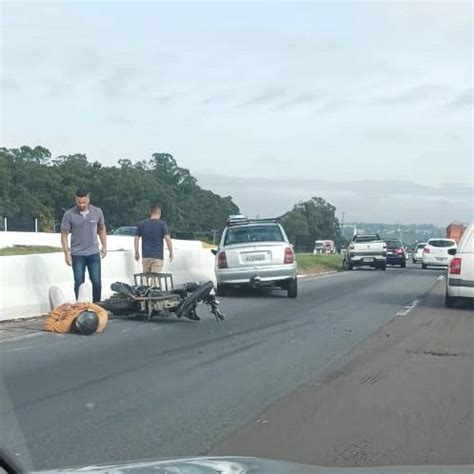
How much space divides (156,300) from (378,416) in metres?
6.41

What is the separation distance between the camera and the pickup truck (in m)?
36.1

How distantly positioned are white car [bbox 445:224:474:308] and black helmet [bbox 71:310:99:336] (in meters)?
7.25

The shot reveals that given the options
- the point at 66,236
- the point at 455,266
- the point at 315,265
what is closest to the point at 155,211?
the point at 66,236

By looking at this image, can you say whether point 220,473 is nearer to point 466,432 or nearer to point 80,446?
point 80,446

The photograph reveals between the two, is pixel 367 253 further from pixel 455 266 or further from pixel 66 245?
pixel 66 245

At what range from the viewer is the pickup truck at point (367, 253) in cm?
3606

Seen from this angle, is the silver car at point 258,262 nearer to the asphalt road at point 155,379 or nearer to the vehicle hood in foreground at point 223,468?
the asphalt road at point 155,379

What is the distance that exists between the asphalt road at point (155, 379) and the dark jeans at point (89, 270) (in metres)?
0.72

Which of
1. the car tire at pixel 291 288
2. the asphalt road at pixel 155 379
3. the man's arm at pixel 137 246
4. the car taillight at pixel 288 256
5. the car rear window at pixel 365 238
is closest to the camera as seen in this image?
the asphalt road at pixel 155 379

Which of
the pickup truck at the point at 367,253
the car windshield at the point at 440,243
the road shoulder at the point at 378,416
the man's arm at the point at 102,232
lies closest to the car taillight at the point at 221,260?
the man's arm at the point at 102,232

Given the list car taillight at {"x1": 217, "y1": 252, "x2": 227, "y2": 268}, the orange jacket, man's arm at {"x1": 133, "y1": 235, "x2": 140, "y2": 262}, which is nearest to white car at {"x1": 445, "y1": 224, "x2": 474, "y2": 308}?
car taillight at {"x1": 217, "y1": 252, "x2": 227, "y2": 268}

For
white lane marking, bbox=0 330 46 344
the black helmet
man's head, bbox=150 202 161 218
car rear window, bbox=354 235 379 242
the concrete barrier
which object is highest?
man's head, bbox=150 202 161 218

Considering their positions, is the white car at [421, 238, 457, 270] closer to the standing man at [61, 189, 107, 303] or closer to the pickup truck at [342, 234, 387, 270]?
the pickup truck at [342, 234, 387, 270]

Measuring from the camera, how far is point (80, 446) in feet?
18.8
